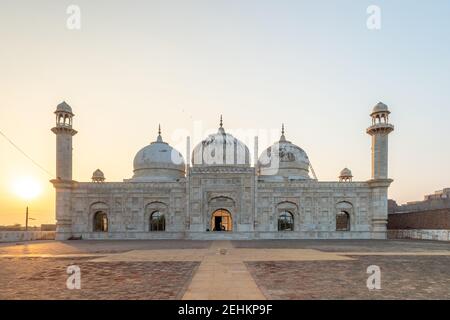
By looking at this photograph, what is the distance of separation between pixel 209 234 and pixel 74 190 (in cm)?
1519

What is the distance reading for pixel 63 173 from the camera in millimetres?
39781

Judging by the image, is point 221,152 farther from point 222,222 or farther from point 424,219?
point 424,219

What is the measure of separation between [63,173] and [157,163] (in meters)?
12.2

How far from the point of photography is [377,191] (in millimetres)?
40188

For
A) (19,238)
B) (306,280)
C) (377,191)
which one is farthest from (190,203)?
(306,280)

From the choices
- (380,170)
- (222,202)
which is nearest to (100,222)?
(222,202)

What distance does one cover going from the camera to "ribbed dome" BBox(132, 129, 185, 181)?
160ft

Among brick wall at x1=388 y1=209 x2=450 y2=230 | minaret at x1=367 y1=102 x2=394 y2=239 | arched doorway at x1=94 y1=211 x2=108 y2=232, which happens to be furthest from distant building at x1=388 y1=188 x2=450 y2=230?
arched doorway at x1=94 y1=211 x2=108 y2=232

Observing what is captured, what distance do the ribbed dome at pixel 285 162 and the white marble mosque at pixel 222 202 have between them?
818 cm

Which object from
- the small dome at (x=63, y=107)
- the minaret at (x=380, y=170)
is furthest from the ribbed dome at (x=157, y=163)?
the minaret at (x=380, y=170)

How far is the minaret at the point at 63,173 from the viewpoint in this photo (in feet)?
129

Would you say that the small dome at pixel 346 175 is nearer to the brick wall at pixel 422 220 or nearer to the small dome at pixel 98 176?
the brick wall at pixel 422 220
